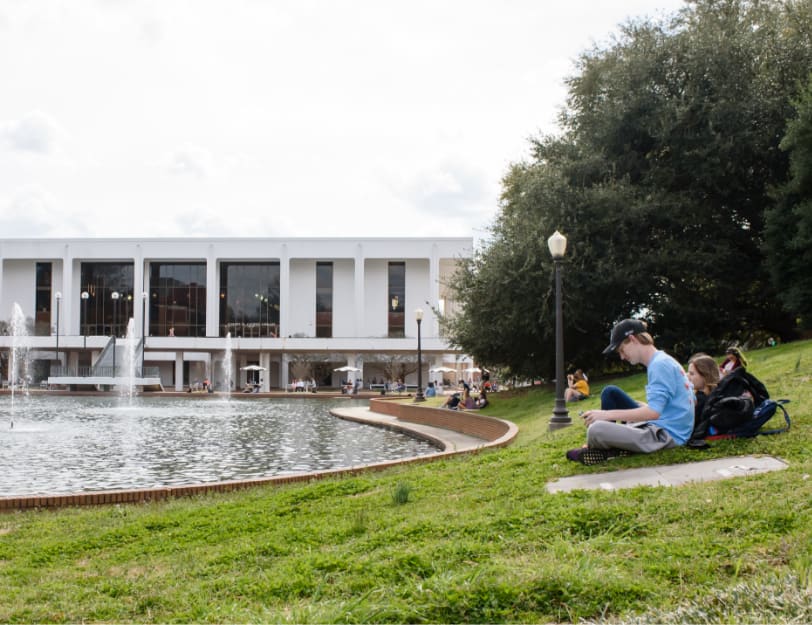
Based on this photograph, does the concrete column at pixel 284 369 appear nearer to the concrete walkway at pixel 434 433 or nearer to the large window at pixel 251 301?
the large window at pixel 251 301

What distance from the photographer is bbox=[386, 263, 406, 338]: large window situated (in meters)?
71.5

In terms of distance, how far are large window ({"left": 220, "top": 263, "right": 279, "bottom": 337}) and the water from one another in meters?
48.6

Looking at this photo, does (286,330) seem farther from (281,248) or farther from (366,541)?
(366,541)

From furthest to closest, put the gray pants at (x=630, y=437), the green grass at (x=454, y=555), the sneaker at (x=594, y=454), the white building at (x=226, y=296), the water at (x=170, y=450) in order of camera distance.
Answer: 1. the white building at (x=226, y=296)
2. the water at (x=170, y=450)
3. the sneaker at (x=594, y=454)
4. the gray pants at (x=630, y=437)
5. the green grass at (x=454, y=555)

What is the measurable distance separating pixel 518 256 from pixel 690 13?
38.2ft

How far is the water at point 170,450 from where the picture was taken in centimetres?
1097

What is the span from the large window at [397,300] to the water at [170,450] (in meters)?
47.5

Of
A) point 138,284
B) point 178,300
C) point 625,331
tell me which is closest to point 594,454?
point 625,331

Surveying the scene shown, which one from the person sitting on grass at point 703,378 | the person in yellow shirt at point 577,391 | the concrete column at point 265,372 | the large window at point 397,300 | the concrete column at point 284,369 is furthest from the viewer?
the large window at point 397,300

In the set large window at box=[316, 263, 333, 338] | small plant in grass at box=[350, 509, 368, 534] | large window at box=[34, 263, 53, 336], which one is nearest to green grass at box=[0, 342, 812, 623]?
small plant in grass at box=[350, 509, 368, 534]

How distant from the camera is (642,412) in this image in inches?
263

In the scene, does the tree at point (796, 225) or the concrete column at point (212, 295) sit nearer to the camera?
the tree at point (796, 225)

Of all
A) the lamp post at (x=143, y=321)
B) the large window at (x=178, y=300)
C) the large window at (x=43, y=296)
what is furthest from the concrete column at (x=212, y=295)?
the large window at (x=43, y=296)

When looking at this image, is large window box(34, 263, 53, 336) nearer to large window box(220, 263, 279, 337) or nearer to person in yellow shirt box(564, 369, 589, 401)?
large window box(220, 263, 279, 337)
